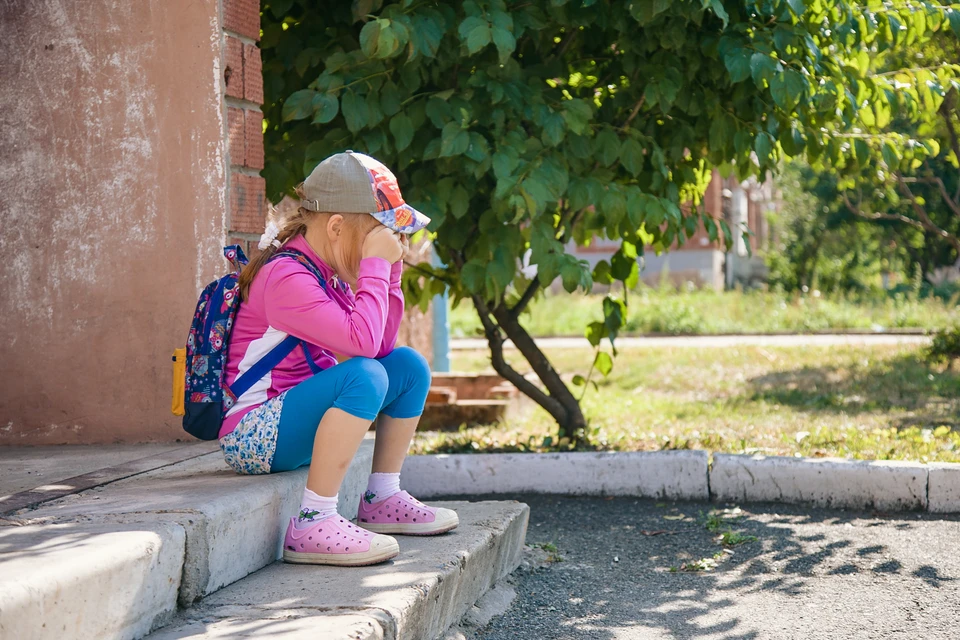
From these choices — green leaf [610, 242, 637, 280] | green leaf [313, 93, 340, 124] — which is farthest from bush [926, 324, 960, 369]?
green leaf [313, 93, 340, 124]

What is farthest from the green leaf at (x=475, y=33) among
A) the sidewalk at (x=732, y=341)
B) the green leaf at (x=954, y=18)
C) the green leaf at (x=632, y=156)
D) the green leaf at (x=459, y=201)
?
the sidewalk at (x=732, y=341)

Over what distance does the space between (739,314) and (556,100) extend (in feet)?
38.9

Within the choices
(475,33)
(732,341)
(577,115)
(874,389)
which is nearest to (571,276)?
(577,115)

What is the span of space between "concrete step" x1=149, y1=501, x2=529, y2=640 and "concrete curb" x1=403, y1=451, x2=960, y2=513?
4.96 feet

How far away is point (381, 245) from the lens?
2.77 m

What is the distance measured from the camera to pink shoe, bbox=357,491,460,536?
2.99 meters

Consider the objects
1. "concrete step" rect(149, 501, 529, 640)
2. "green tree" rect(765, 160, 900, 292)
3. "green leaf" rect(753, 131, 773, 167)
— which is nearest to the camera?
"concrete step" rect(149, 501, 529, 640)

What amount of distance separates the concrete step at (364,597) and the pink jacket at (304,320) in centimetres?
53

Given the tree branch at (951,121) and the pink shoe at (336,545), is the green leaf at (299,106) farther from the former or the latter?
the tree branch at (951,121)

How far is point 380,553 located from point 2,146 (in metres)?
2.39

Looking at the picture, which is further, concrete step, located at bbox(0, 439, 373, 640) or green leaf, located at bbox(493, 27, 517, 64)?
green leaf, located at bbox(493, 27, 517, 64)

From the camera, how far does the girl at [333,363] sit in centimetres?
263

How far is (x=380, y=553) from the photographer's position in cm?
263

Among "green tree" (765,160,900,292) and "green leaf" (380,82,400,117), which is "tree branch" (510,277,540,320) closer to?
"green leaf" (380,82,400,117)
